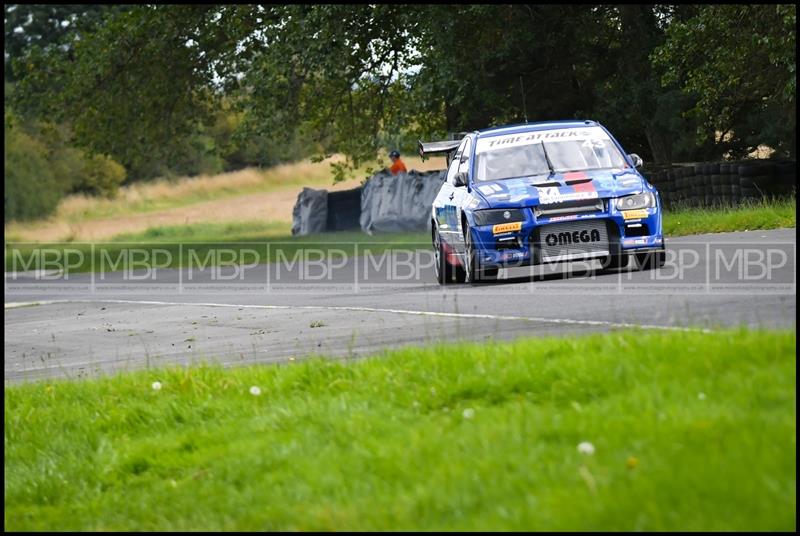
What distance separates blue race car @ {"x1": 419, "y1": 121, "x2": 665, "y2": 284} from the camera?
15328 millimetres

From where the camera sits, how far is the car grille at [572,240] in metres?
15.3

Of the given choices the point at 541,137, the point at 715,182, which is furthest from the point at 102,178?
the point at 541,137

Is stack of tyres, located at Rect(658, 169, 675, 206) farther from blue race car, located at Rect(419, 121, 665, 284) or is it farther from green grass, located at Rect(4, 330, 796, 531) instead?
green grass, located at Rect(4, 330, 796, 531)

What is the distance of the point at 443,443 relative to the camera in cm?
621

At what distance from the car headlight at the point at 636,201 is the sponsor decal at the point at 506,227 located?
1.06 metres

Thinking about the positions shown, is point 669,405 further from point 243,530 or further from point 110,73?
point 110,73

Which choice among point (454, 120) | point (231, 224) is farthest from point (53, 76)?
point (231, 224)

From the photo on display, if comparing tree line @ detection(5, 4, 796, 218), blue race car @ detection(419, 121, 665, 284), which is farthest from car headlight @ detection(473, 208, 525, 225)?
tree line @ detection(5, 4, 796, 218)

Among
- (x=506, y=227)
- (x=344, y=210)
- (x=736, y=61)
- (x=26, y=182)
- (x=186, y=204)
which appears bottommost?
(x=186, y=204)

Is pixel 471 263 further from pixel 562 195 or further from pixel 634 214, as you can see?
pixel 634 214

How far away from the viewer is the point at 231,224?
55.0 meters

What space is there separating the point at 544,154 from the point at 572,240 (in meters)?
1.60

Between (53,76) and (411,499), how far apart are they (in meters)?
36.4

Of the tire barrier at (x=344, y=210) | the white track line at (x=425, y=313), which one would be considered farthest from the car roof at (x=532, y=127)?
the tire barrier at (x=344, y=210)
